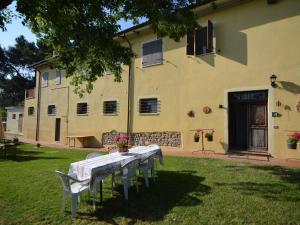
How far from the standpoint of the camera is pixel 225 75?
1161cm

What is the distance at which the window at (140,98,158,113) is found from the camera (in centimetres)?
1435

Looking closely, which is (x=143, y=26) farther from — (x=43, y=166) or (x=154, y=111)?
(x=43, y=166)

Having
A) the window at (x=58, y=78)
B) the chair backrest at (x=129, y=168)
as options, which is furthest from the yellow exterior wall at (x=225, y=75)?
the window at (x=58, y=78)

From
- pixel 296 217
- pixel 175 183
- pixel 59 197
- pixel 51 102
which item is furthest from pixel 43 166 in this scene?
pixel 51 102

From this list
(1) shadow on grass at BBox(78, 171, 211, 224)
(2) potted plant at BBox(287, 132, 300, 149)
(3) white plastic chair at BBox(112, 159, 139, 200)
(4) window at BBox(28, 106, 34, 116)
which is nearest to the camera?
(1) shadow on grass at BBox(78, 171, 211, 224)

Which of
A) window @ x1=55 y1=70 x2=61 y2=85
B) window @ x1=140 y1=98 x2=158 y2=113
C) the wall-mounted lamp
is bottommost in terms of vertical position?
window @ x1=140 y1=98 x2=158 y2=113

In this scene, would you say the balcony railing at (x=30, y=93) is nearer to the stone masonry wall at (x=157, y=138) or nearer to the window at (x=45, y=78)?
the window at (x=45, y=78)

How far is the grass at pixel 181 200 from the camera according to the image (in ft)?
15.1

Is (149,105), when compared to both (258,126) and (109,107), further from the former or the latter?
(258,126)

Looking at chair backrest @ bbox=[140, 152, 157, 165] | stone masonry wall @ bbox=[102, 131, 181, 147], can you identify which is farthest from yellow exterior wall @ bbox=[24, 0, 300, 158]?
chair backrest @ bbox=[140, 152, 157, 165]

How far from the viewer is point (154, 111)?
47.2 feet

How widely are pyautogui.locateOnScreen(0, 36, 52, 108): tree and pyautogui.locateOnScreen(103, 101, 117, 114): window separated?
27.0 meters

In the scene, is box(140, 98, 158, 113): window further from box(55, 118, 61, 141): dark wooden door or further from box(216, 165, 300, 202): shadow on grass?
box(55, 118, 61, 141): dark wooden door

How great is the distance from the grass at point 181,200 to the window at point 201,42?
600 centimetres
